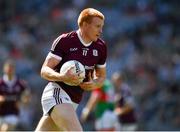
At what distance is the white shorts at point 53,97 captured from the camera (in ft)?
29.3

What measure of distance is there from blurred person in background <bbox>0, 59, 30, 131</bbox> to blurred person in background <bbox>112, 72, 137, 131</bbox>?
223 cm

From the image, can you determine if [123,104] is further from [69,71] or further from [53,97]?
[69,71]

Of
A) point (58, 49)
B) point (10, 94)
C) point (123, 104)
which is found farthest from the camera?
point (123, 104)

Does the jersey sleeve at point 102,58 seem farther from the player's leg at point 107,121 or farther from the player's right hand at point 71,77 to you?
the player's leg at point 107,121

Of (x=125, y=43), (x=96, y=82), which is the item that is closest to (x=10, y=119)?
(x=125, y=43)

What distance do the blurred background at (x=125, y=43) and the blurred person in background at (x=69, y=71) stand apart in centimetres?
1025

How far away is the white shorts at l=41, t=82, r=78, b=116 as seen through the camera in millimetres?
8930

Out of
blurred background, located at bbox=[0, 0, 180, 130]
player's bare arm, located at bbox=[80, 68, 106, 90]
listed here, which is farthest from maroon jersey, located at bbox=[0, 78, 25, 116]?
player's bare arm, located at bbox=[80, 68, 106, 90]

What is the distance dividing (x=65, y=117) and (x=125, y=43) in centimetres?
1311

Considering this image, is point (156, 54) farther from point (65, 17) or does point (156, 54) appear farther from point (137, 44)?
point (65, 17)

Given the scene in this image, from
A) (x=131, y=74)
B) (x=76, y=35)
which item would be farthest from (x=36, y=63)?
(x=76, y=35)

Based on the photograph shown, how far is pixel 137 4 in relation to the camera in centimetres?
2322

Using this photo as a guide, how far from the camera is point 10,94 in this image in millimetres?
16094

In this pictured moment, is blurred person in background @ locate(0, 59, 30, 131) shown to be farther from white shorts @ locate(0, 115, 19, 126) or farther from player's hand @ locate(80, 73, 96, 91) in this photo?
player's hand @ locate(80, 73, 96, 91)
